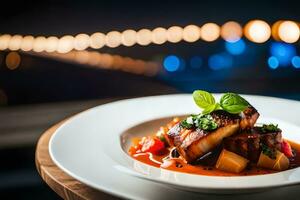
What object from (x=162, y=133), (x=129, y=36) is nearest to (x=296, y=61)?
(x=129, y=36)

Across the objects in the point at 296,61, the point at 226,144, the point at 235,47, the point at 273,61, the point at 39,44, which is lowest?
the point at 273,61

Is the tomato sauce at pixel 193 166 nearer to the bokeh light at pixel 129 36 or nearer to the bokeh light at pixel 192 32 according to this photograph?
Answer: the bokeh light at pixel 192 32

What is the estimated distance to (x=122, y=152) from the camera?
222cm

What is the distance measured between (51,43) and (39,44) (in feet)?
8.83

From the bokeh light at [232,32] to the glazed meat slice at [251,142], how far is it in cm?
3833

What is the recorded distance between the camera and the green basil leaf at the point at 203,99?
7.73ft

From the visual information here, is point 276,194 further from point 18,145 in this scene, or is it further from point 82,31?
point 82,31

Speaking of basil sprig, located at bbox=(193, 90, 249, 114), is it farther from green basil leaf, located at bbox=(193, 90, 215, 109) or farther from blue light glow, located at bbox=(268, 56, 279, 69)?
blue light glow, located at bbox=(268, 56, 279, 69)

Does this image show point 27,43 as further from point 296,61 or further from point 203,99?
point 203,99

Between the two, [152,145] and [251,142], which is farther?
[152,145]

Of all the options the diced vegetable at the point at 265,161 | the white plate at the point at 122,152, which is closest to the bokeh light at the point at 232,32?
the white plate at the point at 122,152

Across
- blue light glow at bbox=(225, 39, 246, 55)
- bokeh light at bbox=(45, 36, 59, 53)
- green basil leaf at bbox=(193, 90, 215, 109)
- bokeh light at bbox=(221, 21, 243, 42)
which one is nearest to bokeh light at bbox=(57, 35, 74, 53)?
bokeh light at bbox=(45, 36, 59, 53)

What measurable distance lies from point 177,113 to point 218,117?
72 cm

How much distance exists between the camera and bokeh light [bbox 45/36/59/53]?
4258 centimetres
